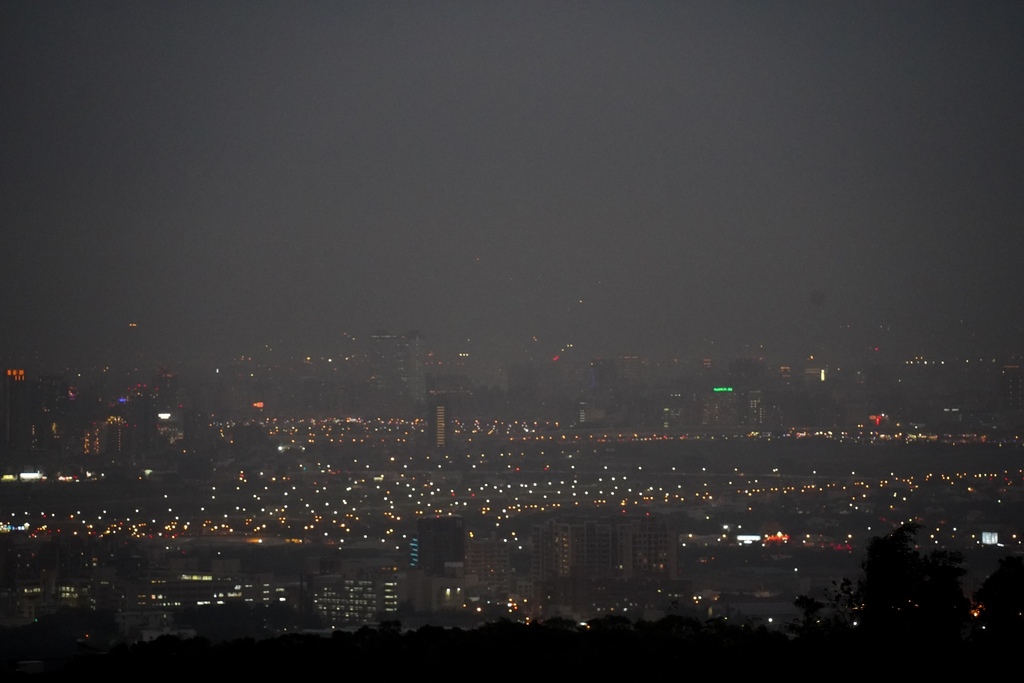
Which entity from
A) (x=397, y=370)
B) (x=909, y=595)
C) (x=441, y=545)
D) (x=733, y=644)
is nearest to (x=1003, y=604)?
(x=909, y=595)

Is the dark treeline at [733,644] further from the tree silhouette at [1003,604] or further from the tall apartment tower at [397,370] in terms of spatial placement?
the tall apartment tower at [397,370]

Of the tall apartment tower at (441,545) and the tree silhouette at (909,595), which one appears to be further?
the tall apartment tower at (441,545)

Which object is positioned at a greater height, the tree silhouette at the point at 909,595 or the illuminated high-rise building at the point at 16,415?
the illuminated high-rise building at the point at 16,415

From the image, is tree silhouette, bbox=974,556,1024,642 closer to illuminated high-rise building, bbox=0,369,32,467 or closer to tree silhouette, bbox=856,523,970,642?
tree silhouette, bbox=856,523,970,642

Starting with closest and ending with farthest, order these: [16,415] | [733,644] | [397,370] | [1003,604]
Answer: [1003,604] → [733,644] → [16,415] → [397,370]

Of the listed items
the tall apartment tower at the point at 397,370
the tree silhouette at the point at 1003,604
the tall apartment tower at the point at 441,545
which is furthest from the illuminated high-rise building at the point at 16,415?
the tree silhouette at the point at 1003,604

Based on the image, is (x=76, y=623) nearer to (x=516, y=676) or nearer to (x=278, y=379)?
(x=516, y=676)

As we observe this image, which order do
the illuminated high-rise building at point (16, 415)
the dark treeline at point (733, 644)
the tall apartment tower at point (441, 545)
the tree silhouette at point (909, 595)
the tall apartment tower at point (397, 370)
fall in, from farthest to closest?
1. the tall apartment tower at point (397, 370)
2. the illuminated high-rise building at point (16, 415)
3. the tall apartment tower at point (441, 545)
4. the tree silhouette at point (909, 595)
5. the dark treeline at point (733, 644)

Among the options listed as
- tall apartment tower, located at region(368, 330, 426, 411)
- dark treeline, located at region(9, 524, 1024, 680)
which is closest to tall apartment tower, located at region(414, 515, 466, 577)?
tall apartment tower, located at region(368, 330, 426, 411)

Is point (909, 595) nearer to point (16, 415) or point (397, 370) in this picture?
point (16, 415)
